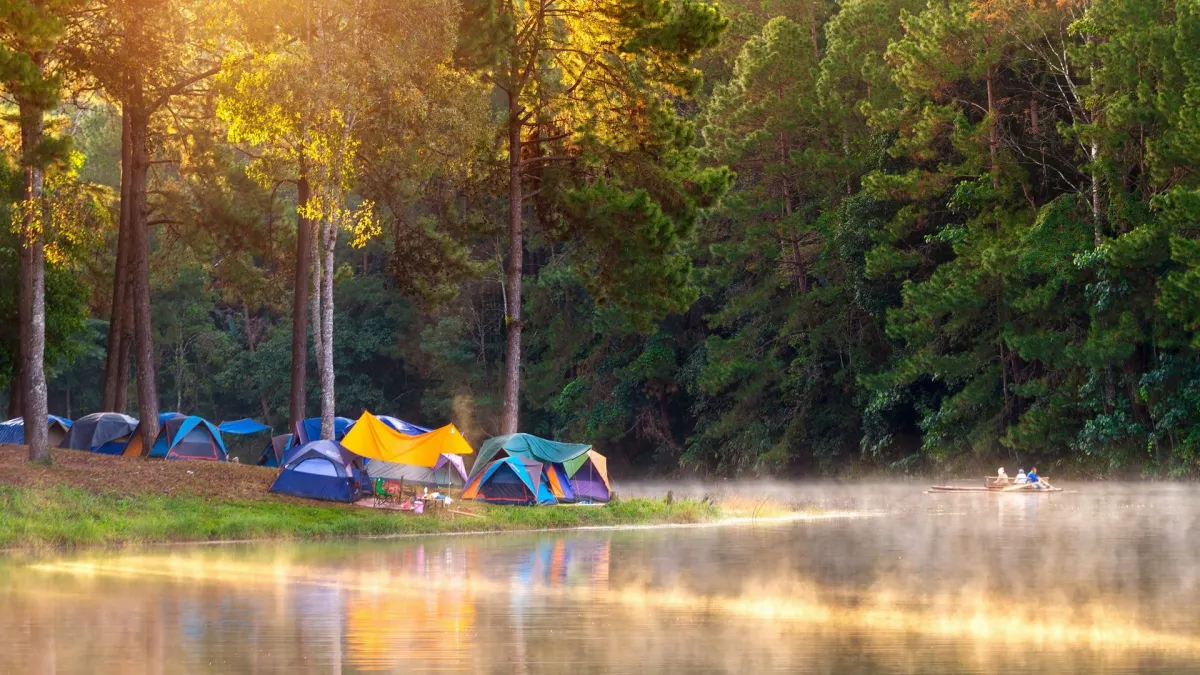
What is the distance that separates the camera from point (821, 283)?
214 ft

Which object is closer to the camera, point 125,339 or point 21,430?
point 125,339

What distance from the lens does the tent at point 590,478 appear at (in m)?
39.1

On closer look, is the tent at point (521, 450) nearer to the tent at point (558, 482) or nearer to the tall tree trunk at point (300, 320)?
the tent at point (558, 482)

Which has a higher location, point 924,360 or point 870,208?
point 870,208

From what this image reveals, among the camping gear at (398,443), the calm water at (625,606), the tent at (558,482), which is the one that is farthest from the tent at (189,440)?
the calm water at (625,606)

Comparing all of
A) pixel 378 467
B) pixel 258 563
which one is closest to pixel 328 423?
pixel 378 467

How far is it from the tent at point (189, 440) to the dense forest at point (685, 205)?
75.3 inches

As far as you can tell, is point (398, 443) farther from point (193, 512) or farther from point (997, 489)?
point (997, 489)

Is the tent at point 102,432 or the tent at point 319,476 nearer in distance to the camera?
the tent at point 319,476

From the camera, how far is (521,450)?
3791cm

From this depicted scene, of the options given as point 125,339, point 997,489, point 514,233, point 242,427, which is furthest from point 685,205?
point 242,427

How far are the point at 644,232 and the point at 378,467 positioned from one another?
1000 centimetres

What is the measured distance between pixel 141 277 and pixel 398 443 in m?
7.80

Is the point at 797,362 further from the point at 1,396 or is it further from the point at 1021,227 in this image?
the point at 1,396
